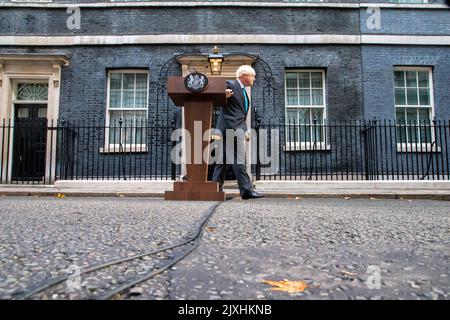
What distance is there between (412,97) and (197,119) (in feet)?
27.4

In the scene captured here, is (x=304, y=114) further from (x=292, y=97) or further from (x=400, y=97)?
(x=400, y=97)

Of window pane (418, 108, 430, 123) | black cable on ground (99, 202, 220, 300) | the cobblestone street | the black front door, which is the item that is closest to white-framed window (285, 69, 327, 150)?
window pane (418, 108, 430, 123)

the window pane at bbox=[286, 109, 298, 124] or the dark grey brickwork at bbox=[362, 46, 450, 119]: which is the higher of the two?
the dark grey brickwork at bbox=[362, 46, 450, 119]

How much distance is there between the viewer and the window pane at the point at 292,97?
36.8ft

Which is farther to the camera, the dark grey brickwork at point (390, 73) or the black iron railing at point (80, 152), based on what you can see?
the dark grey brickwork at point (390, 73)

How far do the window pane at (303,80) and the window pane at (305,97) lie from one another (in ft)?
0.50

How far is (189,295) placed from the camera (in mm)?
1236

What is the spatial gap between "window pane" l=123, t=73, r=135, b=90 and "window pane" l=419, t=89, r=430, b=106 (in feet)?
28.3

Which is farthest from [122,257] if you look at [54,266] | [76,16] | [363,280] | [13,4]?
[13,4]

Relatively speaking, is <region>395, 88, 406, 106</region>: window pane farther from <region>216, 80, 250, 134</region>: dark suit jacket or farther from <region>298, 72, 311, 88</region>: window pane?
<region>216, 80, 250, 134</region>: dark suit jacket

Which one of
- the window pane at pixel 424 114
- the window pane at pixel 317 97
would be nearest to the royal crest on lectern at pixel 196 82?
the window pane at pixel 317 97

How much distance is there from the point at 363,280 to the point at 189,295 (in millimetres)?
682

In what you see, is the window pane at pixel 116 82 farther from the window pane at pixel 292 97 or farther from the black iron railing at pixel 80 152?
the window pane at pixel 292 97

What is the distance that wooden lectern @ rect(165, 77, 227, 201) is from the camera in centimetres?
556
